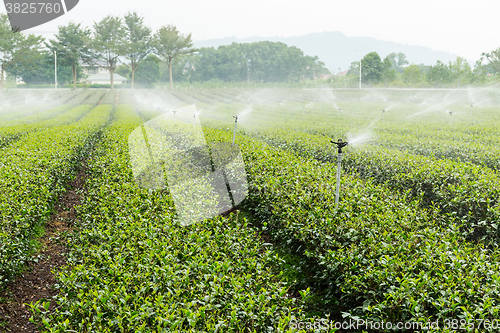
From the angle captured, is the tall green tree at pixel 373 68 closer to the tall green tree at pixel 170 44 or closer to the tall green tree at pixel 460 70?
the tall green tree at pixel 460 70

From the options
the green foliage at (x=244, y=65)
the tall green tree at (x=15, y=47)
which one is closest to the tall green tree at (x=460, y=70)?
the green foliage at (x=244, y=65)

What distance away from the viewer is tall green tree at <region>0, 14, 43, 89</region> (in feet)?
165

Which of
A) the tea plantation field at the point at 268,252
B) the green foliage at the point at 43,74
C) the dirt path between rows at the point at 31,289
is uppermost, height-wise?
the green foliage at the point at 43,74

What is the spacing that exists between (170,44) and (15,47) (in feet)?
75.6

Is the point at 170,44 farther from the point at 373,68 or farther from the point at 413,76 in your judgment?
the point at 413,76

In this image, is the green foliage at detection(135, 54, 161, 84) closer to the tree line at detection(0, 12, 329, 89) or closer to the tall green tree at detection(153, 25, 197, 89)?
the tree line at detection(0, 12, 329, 89)

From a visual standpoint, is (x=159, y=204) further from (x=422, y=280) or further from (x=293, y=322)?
(x=422, y=280)

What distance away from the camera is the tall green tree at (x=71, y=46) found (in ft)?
184

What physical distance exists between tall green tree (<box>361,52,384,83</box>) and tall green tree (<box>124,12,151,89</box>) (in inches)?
1577

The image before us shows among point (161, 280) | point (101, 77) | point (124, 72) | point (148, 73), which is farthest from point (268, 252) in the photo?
point (101, 77)

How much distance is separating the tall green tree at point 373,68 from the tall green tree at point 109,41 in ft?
144

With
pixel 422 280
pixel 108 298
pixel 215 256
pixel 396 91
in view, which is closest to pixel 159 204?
pixel 215 256

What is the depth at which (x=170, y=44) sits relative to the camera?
56.0m

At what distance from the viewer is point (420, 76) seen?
62.6 m
